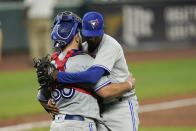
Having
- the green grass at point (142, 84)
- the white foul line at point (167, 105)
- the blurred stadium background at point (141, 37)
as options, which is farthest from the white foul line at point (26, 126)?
the blurred stadium background at point (141, 37)

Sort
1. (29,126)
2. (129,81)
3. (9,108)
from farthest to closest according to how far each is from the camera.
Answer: (9,108) → (29,126) → (129,81)

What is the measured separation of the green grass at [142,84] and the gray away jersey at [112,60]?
19.2ft

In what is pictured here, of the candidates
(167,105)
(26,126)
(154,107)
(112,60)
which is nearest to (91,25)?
(112,60)

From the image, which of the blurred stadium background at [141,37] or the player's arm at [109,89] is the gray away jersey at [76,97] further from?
the blurred stadium background at [141,37]

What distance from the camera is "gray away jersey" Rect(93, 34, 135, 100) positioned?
4891 mm

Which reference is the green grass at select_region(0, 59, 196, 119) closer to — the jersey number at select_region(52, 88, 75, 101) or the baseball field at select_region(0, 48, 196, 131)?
the baseball field at select_region(0, 48, 196, 131)

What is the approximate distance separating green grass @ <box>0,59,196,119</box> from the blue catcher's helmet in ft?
19.7

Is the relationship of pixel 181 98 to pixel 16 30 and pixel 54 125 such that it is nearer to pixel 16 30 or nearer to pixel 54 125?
pixel 54 125

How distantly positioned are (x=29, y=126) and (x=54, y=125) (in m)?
4.92

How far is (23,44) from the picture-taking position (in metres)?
20.1

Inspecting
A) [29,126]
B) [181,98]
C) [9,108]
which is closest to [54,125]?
[29,126]

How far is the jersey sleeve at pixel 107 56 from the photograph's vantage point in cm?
488

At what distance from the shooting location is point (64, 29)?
4867 mm

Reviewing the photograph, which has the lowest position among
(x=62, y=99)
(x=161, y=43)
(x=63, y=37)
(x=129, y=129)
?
(x=161, y=43)
